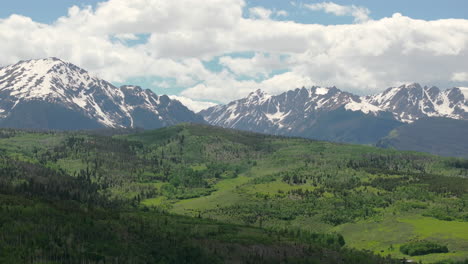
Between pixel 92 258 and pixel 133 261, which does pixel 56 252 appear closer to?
pixel 92 258

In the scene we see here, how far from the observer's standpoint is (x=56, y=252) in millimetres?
190250

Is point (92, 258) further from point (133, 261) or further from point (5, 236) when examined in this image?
point (5, 236)

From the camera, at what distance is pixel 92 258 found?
636ft

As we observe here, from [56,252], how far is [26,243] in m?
12.6

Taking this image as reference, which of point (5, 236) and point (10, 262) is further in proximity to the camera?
point (5, 236)

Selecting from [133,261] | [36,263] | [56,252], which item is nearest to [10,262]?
[36,263]

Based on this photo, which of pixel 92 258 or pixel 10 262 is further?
pixel 92 258

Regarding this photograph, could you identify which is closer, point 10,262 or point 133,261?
point 10,262

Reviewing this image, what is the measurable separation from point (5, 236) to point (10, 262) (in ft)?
91.0

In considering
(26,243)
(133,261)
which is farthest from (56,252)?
(133,261)

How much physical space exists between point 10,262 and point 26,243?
22223 millimetres

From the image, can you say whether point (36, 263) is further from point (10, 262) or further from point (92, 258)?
point (92, 258)

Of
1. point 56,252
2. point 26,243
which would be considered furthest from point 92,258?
point 26,243

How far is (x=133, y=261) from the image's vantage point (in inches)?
7835
